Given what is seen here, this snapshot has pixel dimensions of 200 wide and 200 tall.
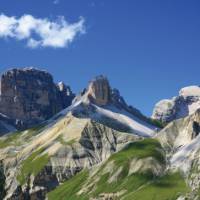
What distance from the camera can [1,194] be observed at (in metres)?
128

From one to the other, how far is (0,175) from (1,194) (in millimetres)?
3887

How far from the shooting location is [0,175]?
128 meters
